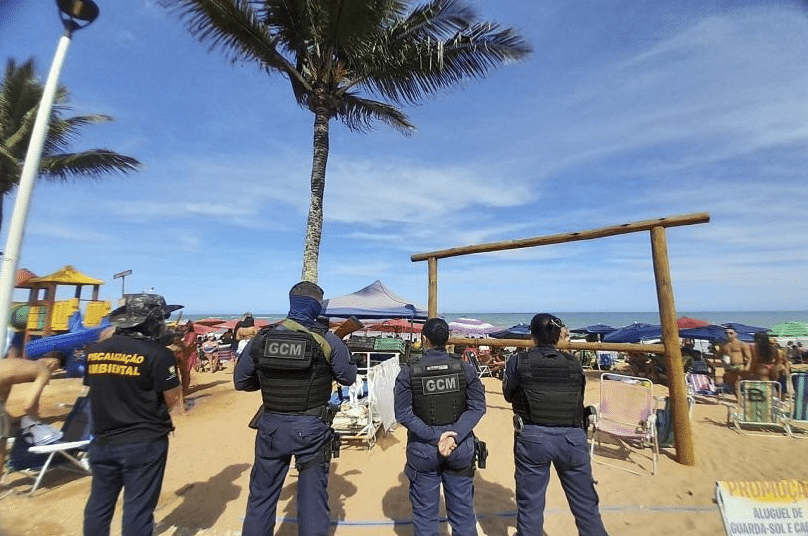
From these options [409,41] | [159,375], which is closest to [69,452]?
[159,375]

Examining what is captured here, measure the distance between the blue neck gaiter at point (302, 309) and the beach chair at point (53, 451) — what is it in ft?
9.36

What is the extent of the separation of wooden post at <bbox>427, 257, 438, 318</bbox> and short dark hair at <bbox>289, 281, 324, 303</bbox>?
3.60 meters

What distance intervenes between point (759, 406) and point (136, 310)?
361 inches

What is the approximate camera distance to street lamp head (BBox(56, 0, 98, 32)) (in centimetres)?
381

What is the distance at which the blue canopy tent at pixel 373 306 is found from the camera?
11.8 m

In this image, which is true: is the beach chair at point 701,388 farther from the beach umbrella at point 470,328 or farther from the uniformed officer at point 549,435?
the beach umbrella at point 470,328

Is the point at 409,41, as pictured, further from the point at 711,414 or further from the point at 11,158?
the point at 11,158

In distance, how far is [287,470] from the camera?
281 cm

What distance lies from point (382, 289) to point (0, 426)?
39.6 ft

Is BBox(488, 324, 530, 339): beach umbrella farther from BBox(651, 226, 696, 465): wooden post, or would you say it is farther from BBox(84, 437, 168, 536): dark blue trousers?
BBox(84, 437, 168, 536): dark blue trousers

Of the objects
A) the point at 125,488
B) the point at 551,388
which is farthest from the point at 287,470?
the point at 551,388

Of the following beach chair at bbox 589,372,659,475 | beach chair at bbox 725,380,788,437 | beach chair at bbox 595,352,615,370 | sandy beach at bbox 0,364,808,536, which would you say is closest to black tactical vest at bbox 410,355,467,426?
sandy beach at bbox 0,364,808,536

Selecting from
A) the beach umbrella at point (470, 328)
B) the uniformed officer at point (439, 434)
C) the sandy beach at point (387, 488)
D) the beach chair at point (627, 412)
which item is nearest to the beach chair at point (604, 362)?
the beach umbrella at point (470, 328)

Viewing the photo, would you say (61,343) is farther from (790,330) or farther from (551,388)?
(790,330)
